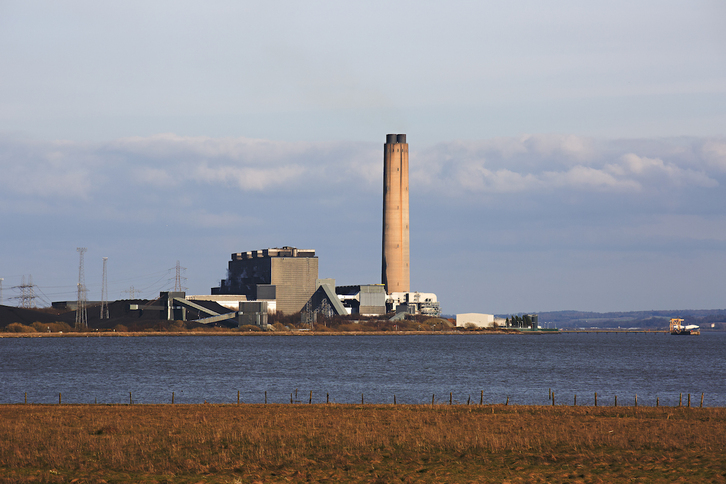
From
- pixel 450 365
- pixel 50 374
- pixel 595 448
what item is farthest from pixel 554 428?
pixel 450 365

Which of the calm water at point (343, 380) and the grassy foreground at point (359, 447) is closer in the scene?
the grassy foreground at point (359, 447)

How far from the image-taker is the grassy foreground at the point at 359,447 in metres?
26.8

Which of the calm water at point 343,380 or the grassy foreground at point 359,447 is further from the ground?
the grassy foreground at point 359,447

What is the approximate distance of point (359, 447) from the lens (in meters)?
32.8

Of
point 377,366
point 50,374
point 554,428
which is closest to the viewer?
point 554,428

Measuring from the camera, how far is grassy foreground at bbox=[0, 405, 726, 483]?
26.8 metres

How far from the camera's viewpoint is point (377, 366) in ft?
396

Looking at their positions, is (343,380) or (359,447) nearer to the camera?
(359,447)

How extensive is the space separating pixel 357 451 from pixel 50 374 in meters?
80.5

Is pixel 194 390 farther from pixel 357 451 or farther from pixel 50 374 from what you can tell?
pixel 357 451

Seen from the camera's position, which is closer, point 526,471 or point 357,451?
point 526,471

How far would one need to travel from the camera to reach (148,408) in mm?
52406

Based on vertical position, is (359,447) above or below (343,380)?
above

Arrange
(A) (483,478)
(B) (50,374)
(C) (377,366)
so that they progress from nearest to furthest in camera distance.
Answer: (A) (483,478)
(B) (50,374)
(C) (377,366)
